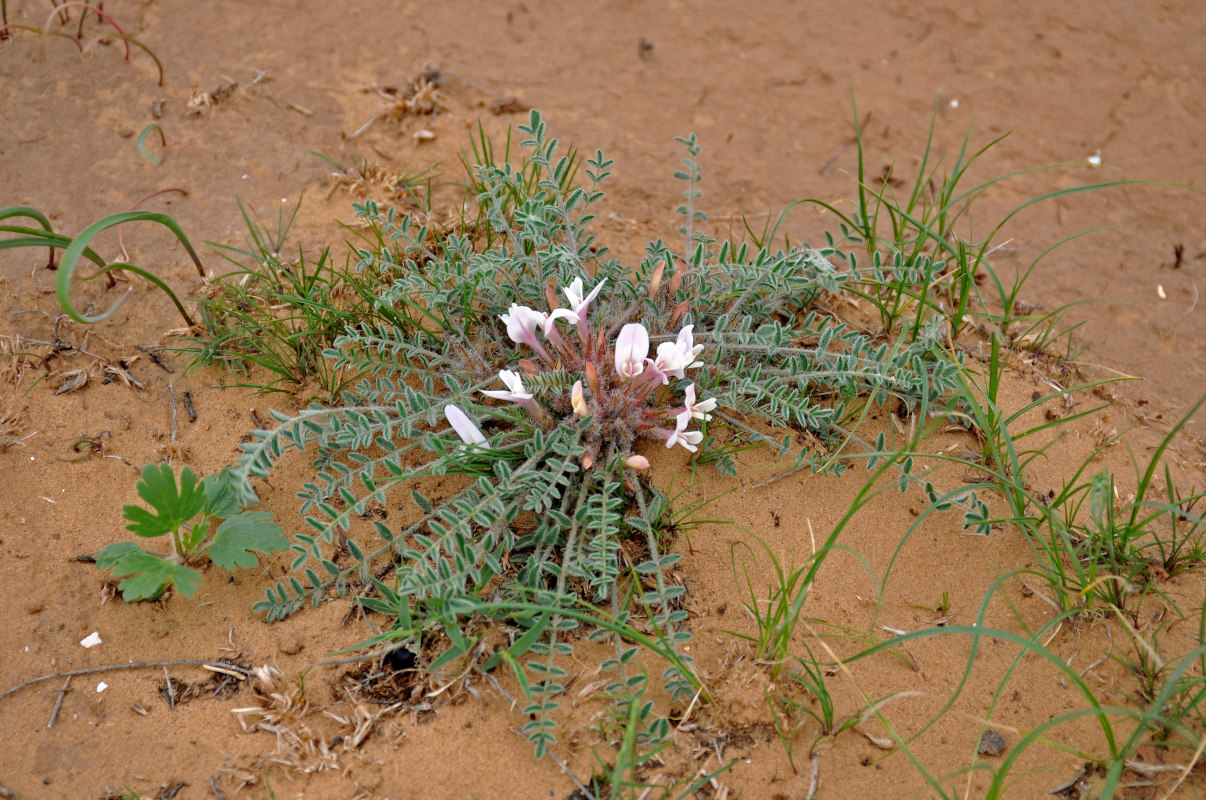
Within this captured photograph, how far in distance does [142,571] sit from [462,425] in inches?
36.5

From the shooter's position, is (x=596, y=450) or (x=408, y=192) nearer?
(x=596, y=450)

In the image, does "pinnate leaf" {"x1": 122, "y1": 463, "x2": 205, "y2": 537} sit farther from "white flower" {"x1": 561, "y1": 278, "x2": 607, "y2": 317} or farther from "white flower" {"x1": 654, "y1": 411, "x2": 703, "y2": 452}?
"white flower" {"x1": 654, "y1": 411, "x2": 703, "y2": 452}

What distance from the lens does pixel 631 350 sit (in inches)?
96.3

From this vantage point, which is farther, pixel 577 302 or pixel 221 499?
pixel 577 302

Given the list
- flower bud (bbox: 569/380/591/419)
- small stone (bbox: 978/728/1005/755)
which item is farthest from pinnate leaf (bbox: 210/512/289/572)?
small stone (bbox: 978/728/1005/755)

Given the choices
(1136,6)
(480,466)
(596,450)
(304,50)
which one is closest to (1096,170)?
(1136,6)

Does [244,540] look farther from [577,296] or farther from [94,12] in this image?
[94,12]

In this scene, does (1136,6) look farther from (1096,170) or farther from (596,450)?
(596,450)

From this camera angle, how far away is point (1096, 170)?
13.2ft

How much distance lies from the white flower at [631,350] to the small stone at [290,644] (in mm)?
1179

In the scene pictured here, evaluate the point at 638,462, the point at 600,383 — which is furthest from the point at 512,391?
the point at 638,462

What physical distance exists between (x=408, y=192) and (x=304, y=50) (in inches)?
47.0

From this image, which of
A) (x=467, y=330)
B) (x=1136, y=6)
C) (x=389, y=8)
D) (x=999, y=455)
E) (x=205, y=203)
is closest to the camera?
(x=999, y=455)

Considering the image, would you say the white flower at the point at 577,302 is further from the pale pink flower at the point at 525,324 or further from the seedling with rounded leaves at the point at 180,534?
the seedling with rounded leaves at the point at 180,534
